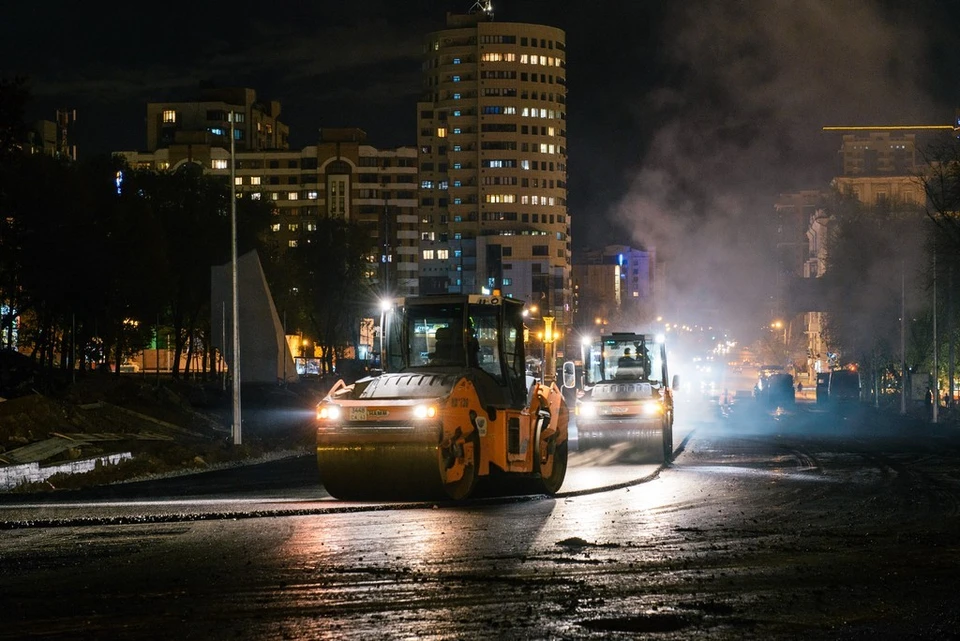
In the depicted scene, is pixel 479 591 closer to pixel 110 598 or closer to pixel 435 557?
pixel 435 557

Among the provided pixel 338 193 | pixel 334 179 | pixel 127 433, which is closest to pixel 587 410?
pixel 127 433

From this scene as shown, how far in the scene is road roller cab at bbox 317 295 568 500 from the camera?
19.0m

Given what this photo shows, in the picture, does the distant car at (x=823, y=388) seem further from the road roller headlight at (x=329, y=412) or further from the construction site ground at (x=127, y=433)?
the road roller headlight at (x=329, y=412)

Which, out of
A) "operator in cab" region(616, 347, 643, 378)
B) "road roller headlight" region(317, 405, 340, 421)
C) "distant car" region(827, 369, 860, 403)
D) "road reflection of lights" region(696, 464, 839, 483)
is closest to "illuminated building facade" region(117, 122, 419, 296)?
"distant car" region(827, 369, 860, 403)

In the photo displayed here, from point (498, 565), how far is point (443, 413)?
574cm

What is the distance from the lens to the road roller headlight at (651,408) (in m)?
31.2

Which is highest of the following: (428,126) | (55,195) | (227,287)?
(428,126)

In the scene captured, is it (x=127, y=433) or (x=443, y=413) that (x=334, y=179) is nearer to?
(x=127, y=433)

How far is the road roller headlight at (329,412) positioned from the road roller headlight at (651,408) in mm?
13478

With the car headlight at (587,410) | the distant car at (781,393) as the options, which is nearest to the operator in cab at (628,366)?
the car headlight at (587,410)

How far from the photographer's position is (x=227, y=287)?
53.6 m

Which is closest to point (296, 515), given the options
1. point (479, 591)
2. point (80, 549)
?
point (80, 549)

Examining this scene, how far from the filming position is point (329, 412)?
63.5 feet

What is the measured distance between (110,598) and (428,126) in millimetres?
181363
